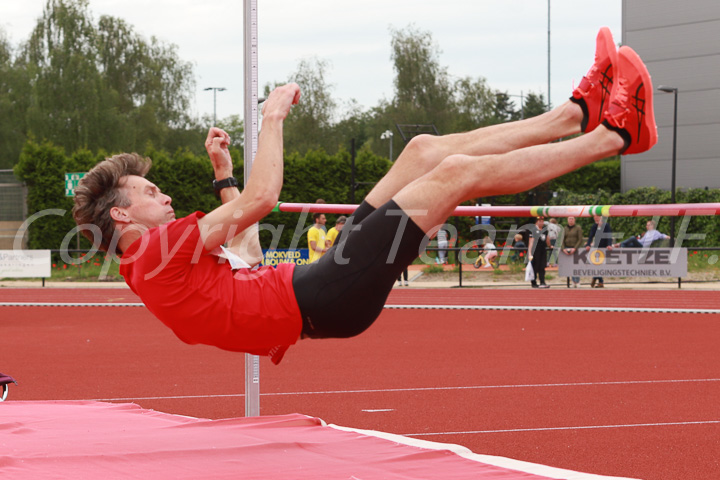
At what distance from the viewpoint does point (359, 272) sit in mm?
2812

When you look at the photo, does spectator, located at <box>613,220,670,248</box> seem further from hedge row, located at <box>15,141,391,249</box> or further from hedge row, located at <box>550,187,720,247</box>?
hedge row, located at <box>15,141,391,249</box>

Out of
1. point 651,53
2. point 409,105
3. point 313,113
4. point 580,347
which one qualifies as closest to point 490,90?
point 409,105

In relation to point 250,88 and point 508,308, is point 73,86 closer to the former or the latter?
point 508,308

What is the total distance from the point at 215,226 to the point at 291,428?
1.54 meters

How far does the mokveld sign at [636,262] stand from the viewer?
44.8 ft

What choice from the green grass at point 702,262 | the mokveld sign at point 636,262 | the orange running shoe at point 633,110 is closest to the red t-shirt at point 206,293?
the orange running shoe at point 633,110

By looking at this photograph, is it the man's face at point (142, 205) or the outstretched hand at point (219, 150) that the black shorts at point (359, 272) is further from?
the outstretched hand at point (219, 150)

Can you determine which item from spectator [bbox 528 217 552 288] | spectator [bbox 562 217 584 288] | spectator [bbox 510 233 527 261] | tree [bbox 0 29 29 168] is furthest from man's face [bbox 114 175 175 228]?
tree [bbox 0 29 29 168]

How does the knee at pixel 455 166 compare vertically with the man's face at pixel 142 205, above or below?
above

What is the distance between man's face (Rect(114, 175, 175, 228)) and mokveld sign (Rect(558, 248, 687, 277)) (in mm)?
11595

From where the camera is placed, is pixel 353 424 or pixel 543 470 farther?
pixel 353 424

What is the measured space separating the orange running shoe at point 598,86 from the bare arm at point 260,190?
1048mm

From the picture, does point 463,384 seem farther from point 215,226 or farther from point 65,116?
point 65,116

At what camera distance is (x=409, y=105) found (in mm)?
40125
